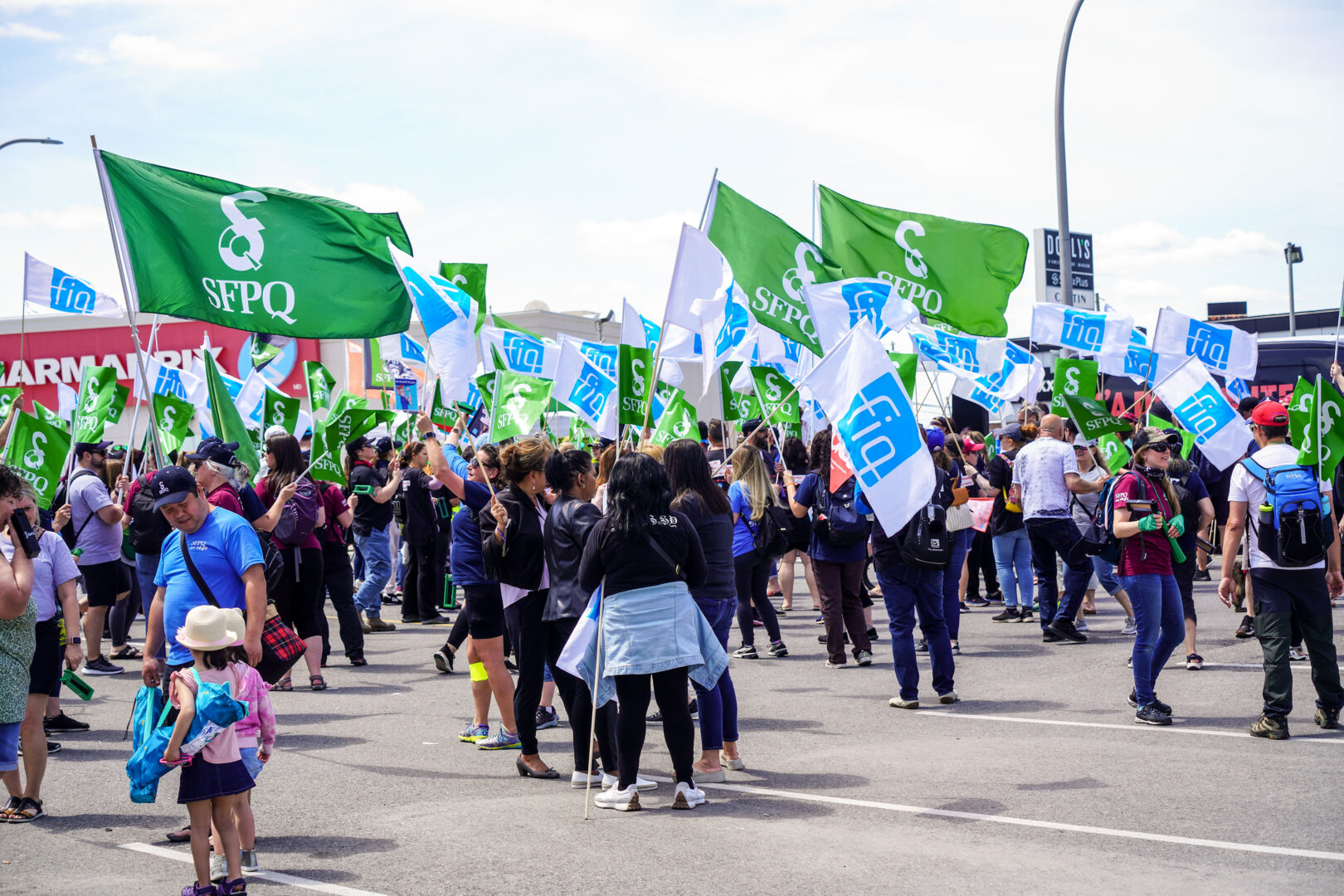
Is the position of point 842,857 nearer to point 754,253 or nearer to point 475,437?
point 754,253

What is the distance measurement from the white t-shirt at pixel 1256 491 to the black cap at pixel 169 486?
5790 millimetres

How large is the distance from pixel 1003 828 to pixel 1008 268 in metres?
6.82

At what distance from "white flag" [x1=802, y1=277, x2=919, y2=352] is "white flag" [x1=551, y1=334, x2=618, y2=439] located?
389 centimetres

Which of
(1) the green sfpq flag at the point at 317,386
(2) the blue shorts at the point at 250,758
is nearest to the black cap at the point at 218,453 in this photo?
(2) the blue shorts at the point at 250,758

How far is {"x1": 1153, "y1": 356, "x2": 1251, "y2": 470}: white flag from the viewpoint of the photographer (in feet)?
39.0

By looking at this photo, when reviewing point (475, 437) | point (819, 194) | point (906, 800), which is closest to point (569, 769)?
point (906, 800)

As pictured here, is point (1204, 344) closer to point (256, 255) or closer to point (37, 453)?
point (256, 255)

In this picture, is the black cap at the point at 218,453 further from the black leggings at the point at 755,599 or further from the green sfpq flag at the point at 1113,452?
the green sfpq flag at the point at 1113,452

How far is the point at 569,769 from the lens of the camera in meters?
7.04

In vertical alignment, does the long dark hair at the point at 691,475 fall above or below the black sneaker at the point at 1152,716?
above

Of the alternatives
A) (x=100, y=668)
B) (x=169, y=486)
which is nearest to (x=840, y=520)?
(x=169, y=486)

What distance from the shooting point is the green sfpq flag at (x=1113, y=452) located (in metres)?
11.0

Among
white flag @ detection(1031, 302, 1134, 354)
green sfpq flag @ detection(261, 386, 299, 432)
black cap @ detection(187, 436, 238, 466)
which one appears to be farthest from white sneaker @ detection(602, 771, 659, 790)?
white flag @ detection(1031, 302, 1134, 354)

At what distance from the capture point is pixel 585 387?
14258mm
